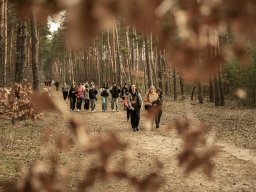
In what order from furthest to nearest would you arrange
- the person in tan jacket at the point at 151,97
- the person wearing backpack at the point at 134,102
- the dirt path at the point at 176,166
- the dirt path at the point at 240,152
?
1. the person wearing backpack at the point at 134,102
2. the person in tan jacket at the point at 151,97
3. the dirt path at the point at 240,152
4. the dirt path at the point at 176,166

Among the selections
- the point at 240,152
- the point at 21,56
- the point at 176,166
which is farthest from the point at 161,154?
the point at 21,56

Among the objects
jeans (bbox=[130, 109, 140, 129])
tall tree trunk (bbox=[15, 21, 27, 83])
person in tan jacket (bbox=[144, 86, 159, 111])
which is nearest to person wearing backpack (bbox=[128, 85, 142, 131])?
jeans (bbox=[130, 109, 140, 129])

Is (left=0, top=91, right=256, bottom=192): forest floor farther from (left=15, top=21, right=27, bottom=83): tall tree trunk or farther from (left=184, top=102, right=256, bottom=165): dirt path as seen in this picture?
(left=15, top=21, right=27, bottom=83): tall tree trunk

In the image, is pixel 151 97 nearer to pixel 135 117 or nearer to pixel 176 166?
pixel 135 117

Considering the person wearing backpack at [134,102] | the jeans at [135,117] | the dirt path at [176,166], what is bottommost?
the dirt path at [176,166]

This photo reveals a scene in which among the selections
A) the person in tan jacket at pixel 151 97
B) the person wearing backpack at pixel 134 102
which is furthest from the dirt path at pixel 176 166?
the person in tan jacket at pixel 151 97

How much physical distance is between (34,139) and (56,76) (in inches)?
4239

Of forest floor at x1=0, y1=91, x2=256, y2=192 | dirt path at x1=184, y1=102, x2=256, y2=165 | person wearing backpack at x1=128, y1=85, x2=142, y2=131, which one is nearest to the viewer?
forest floor at x1=0, y1=91, x2=256, y2=192

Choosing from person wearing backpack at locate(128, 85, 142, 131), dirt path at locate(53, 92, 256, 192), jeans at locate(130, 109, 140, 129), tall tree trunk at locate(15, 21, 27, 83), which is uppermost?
tall tree trunk at locate(15, 21, 27, 83)

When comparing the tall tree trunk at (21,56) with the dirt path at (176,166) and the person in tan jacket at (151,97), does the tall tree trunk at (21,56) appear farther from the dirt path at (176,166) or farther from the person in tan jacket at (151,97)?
the person in tan jacket at (151,97)

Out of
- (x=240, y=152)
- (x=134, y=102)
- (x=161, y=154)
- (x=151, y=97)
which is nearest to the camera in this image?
(x=161, y=154)

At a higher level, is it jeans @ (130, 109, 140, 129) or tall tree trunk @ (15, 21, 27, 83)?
tall tree trunk @ (15, 21, 27, 83)

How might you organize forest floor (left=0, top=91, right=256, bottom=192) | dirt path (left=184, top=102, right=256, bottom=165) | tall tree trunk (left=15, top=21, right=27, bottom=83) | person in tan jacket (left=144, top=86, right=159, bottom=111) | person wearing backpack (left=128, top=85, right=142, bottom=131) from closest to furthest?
forest floor (left=0, top=91, right=256, bottom=192)
dirt path (left=184, top=102, right=256, bottom=165)
person in tan jacket (left=144, top=86, right=159, bottom=111)
person wearing backpack (left=128, top=85, right=142, bottom=131)
tall tree trunk (left=15, top=21, right=27, bottom=83)

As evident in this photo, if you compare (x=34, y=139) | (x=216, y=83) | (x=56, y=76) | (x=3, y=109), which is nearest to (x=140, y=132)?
(x=34, y=139)
